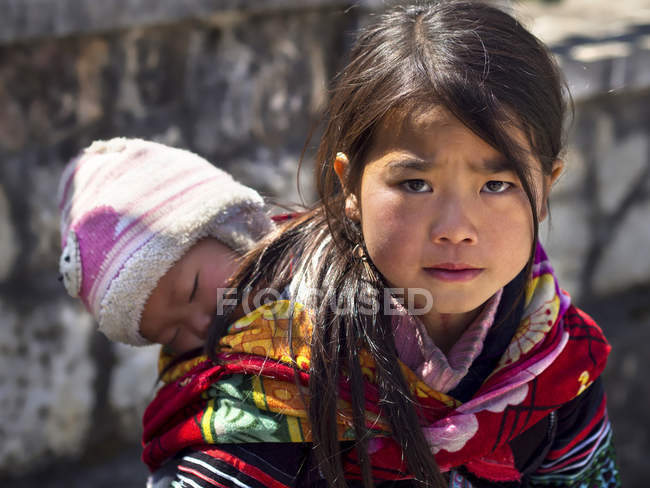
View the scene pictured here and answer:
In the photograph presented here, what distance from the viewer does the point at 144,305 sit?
1.55 m

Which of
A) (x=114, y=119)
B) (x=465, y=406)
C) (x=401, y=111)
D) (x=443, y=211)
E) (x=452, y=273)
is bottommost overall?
(x=465, y=406)

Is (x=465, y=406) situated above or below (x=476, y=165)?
below

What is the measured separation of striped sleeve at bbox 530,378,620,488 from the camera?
155 cm

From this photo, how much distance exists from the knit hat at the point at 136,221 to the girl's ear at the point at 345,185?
23 centimetres

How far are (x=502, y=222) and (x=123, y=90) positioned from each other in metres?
1.42

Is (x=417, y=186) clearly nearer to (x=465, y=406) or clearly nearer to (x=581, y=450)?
(x=465, y=406)

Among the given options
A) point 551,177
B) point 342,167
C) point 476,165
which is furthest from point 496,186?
point 342,167

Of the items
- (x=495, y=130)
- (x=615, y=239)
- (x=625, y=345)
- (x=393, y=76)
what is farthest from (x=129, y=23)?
(x=625, y=345)

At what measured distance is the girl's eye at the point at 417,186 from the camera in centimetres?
126

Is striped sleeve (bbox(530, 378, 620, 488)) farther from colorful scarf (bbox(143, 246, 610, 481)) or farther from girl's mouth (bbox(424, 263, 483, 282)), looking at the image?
girl's mouth (bbox(424, 263, 483, 282))

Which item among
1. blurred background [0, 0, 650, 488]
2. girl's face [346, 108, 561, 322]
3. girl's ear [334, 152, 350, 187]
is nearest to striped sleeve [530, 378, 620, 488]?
girl's face [346, 108, 561, 322]

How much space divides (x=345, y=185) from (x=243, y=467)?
52cm

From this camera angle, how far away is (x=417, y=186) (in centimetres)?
128

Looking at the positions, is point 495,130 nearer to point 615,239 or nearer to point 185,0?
point 185,0
